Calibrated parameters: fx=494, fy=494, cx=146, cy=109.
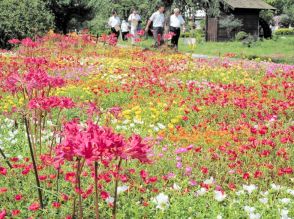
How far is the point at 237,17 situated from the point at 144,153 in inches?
1558

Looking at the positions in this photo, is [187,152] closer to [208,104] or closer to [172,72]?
[208,104]

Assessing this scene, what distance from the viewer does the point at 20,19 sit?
76.8 feet

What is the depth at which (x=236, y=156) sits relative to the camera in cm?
582

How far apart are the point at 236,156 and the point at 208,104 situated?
9.04 feet

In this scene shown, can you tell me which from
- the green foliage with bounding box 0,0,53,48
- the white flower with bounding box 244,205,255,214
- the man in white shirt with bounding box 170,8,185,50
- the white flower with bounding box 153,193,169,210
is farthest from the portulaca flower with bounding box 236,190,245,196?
the green foliage with bounding box 0,0,53,48

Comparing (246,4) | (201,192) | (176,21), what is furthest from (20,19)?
(246,4)

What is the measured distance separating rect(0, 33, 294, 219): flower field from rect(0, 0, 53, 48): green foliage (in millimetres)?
13360

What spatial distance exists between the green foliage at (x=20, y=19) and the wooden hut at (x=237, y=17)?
729 inches

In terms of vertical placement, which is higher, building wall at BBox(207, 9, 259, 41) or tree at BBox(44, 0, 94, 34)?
tree at BBox(44, 0, 94, 34)

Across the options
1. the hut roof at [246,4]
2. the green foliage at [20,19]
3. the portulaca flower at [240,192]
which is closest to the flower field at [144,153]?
the portulaca flower at [240,192]

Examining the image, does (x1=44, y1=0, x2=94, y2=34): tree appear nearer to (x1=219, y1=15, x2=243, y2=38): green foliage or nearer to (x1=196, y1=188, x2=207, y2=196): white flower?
(x1=219, y1=15, x2=243, y2=38): green foliage

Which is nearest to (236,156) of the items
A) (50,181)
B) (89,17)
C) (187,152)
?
(187,152)

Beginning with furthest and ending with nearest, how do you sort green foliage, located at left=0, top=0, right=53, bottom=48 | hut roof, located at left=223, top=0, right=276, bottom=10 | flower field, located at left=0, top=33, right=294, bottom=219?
hut roof, located at left=223, top=0, right=276, bottom=10 < green foliage, located at left=0, top=0, right=53, bottom=48 < flower field, located at left=0, top=33, right=294, bottom=219

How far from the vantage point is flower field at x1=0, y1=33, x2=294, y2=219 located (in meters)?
3.70
